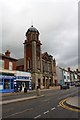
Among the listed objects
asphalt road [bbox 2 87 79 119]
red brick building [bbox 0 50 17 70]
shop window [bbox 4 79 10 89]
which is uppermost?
red brick building [bbox 0 50 17 70]

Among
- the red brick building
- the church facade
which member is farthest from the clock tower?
the red brick building

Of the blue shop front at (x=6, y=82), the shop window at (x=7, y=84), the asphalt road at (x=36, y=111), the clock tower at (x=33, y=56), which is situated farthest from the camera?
the clock tower at (x=33, y=56)

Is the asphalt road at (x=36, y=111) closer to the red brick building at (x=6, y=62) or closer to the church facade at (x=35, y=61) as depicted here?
the red brick building at (x=6, y=62)

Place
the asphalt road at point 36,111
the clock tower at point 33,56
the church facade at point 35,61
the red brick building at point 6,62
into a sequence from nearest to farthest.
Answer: the asphalt road at point 36,111
the red brick building at point 6,62
the clock tower at point 33,56
the church facade at point 35,61

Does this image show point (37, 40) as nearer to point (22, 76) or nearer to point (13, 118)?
point (22, 76)

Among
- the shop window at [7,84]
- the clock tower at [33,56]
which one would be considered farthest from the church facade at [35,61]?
the shop window at [7,84]

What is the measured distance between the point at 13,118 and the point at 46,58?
207 feet

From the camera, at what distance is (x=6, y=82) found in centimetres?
4447

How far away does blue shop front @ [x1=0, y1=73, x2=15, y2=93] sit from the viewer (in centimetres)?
4259

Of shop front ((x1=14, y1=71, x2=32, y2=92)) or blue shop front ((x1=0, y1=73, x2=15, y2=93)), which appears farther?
shop front ((x1=14, y1=71, x2=32, y2=92))

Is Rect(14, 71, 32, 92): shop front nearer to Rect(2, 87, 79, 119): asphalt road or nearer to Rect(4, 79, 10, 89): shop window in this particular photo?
Rect(4, 79, 10, 89): shop window

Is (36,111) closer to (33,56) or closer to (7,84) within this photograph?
(7,84)

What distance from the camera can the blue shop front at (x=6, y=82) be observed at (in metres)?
42.6

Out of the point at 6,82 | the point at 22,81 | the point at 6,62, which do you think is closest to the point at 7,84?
the point at 6,82
